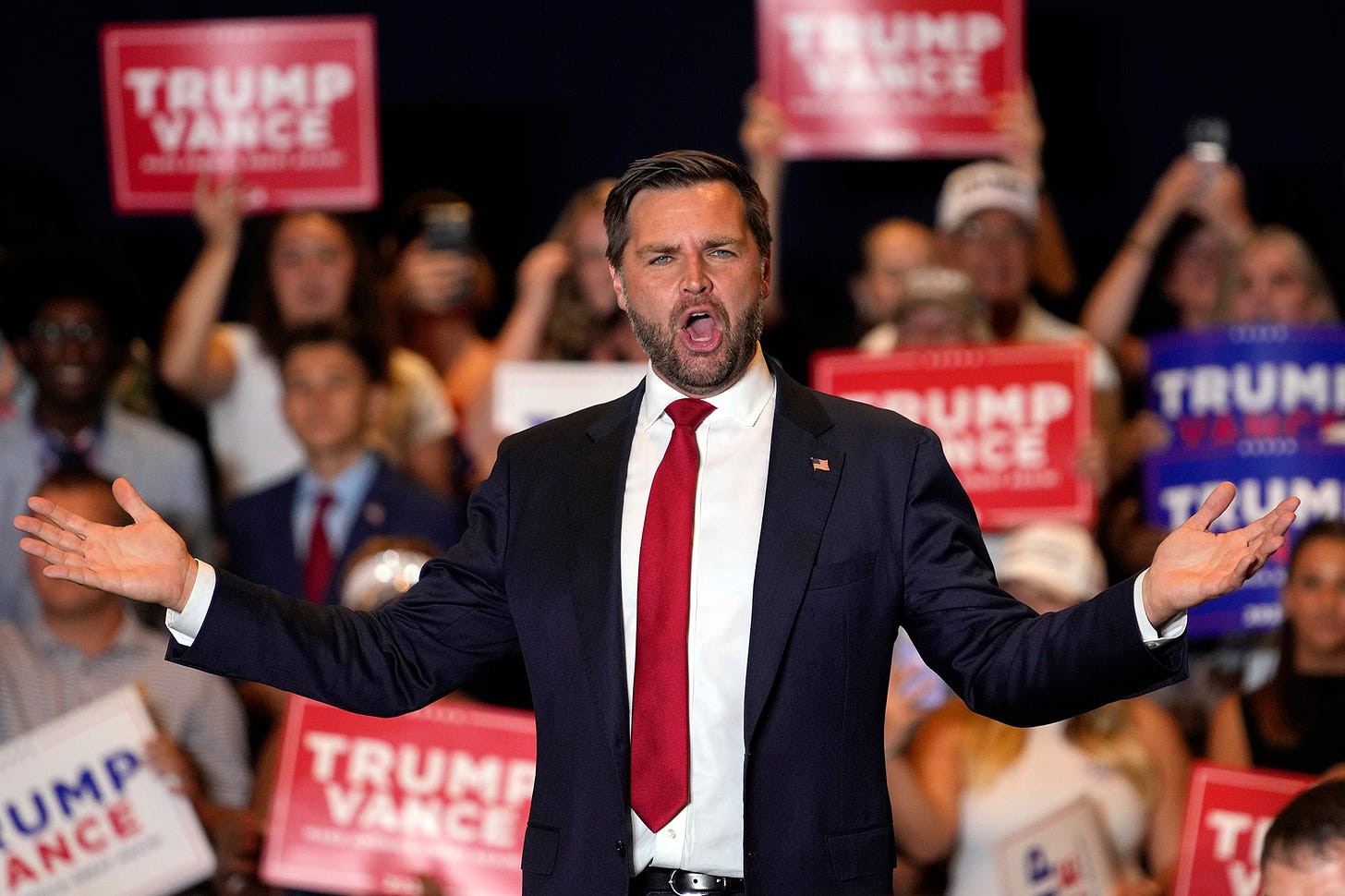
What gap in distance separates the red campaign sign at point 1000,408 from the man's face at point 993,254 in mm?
601

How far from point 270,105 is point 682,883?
3.66 meters

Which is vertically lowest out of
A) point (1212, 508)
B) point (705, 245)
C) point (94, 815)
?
point (94, 815)

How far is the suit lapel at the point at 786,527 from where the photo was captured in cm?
203

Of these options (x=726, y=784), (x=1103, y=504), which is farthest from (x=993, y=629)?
(x=1103, y=504)

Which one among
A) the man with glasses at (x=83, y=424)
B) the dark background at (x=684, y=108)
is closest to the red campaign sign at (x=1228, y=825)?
the man with glasses at (x=83, y=424)

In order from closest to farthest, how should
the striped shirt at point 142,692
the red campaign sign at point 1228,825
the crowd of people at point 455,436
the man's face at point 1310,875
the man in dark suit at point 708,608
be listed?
the man in dark suit at point 708,608
the man's face at point 1310,875
the red campaign sign at point 1228,825
the crowd of people at point 455,436
the striped shirt at point 142,692

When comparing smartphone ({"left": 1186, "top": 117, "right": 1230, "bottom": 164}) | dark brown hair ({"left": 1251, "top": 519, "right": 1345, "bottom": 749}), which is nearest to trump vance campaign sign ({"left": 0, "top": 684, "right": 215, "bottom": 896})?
dark brown hair ({"left": 1251, "top": 519, "right": 1345, "bottom": 749})

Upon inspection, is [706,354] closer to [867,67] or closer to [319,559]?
[319,559]

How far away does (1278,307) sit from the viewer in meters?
4.95

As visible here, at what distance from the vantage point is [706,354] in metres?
2.14

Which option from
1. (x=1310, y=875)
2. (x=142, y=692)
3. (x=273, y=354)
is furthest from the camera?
(x=273, y=354)

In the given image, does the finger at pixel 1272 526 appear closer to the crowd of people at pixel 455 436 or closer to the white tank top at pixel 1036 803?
the crowd of people at pixel 455 436

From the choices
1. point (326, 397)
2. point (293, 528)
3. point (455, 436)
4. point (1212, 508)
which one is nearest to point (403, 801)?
point (293, 528)

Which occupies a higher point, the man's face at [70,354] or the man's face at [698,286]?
the man's face at [698,286]
